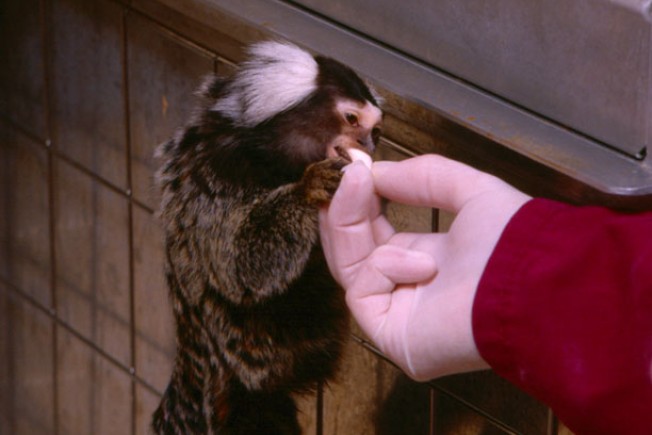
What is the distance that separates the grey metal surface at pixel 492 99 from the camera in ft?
3.52

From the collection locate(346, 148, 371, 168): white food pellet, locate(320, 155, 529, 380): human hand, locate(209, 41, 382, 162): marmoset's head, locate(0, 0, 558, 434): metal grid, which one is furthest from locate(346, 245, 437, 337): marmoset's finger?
locate(0, 0, 558, 434): metal grid

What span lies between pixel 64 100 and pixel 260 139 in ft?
3.08

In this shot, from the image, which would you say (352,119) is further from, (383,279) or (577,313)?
(577,313)

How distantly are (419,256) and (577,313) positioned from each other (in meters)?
0.19

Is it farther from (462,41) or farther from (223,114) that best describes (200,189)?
(462,41)

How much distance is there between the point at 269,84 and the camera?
4.23 ft

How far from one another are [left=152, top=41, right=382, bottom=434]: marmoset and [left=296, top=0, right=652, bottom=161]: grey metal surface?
103 millimetres

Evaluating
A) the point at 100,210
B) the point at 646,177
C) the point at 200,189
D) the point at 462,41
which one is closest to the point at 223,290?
the point at 200,189

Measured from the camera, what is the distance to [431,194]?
3.61 ft

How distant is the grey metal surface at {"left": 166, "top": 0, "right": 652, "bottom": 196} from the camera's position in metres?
1.07

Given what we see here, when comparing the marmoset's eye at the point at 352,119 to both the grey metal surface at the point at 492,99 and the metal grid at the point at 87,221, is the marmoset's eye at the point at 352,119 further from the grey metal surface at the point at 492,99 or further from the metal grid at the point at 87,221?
the metal grid at the point at 87,221

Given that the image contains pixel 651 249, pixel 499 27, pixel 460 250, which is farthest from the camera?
pixel 499 27

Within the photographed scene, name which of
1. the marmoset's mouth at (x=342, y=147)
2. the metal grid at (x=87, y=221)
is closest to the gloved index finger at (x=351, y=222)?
the marmoset's mouth at (x=342, y=147)

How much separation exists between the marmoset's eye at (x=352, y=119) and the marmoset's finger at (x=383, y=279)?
201 millimetres
